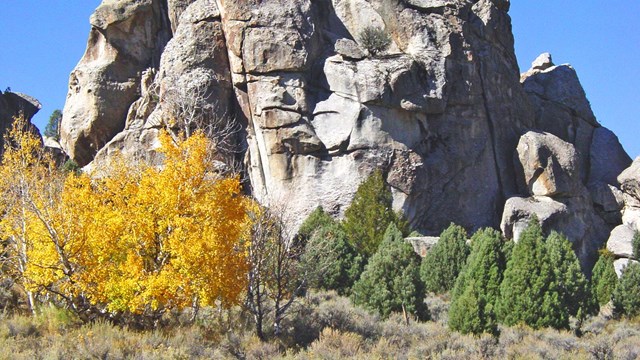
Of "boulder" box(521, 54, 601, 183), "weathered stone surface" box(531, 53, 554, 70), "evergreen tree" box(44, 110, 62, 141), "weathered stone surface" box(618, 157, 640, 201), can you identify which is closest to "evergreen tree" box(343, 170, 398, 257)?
"boulder" box(521, 54, 601, 183)

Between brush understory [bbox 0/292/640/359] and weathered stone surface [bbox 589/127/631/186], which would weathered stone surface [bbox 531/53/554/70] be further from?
brush understory [bbox 0/292/640/359]

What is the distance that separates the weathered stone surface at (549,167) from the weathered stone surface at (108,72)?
2519 centimetres

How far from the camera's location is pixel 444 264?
32.9m

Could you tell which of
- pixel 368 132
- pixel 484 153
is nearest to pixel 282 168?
pixel 368 132

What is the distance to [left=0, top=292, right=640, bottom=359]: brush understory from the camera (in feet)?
57.9

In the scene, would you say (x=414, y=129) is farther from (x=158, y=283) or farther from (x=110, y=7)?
(x=158, y=283)

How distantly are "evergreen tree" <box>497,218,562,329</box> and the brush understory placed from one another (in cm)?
77

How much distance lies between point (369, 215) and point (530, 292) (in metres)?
Answer: 12.1

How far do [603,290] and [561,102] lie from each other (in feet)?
74.2

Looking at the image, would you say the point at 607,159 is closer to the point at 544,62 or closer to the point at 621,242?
the point at 621,242

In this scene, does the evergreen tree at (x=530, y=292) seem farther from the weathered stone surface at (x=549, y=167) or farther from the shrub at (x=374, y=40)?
the shrub at (x=374, y=40)

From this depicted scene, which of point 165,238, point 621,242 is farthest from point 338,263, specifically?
point 621,242

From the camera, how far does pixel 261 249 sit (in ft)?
68.9

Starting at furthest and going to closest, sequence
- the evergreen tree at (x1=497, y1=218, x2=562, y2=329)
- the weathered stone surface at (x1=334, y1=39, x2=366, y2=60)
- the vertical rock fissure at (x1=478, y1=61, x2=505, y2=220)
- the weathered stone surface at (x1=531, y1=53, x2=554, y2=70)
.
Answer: the weathered stone surface at (x1=531, y1=53, x2=554, y2=70) → the vertical rock fissure at (x1=478, y1=61, x2=505, y2=220) → the weathered stone surface at (x1=334, y1=39, x2=366, y2=60) → the evergreen tree at (x1=497, y1=218, x2=562, y2=329)
